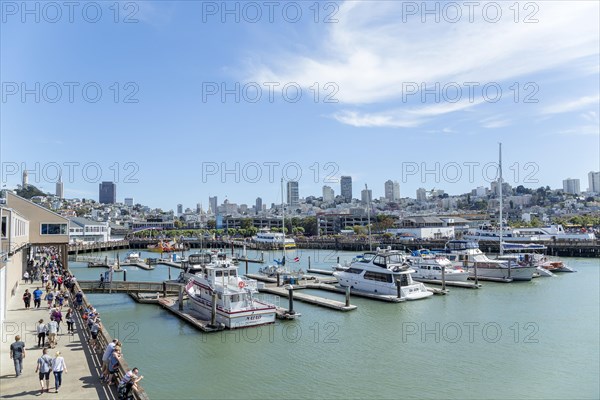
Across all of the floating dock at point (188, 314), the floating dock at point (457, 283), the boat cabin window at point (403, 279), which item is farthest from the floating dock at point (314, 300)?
the floating dock at point (457, 283)

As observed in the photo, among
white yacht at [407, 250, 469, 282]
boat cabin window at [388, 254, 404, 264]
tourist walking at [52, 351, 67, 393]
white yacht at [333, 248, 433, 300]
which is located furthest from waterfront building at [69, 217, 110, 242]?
tourist walking at [52, 351, 67, 393]

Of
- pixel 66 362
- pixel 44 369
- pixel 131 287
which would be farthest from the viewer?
pixel 131 287

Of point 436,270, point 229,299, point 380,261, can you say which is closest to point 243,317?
point 229,299

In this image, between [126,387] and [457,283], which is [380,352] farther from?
[457,283]

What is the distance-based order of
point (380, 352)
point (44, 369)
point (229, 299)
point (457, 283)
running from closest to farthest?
point (44, 369) < point (380, 352) < point (229, 299) < point (457, 283)

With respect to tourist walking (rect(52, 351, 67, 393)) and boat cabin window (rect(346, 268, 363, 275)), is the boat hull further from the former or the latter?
boat cabin window (rect(346, 268, 363, 275))

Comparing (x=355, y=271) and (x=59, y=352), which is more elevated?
(x=59, y=352)

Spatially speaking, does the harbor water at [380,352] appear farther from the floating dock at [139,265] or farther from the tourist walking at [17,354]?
the floating dock at [139,265]

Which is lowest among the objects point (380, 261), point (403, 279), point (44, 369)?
point (403, 279)
